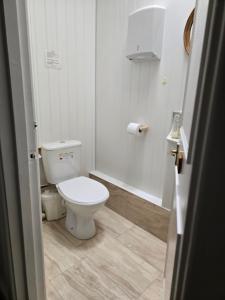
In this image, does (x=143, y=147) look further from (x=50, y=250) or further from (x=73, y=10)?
(x=73, y=10)

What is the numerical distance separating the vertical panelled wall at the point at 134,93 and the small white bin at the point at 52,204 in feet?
2.15

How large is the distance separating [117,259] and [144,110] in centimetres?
127

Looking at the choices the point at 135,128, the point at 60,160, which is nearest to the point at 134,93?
the point at 135,128

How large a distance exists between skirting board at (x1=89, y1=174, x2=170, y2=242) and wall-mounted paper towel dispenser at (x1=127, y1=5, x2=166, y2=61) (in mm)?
1264

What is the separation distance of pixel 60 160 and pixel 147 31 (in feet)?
4.28

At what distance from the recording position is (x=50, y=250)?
172cm

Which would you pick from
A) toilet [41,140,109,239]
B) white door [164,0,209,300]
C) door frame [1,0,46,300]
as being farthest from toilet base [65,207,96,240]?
white door [164,0,209,300]

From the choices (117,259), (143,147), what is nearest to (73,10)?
(143,147)

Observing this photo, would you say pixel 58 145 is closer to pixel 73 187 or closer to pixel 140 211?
pixel 73 187

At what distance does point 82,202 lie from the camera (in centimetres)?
164

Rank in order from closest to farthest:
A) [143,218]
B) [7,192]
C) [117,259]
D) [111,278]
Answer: [7,192] < [111,278] < [117,259] < [143,218]

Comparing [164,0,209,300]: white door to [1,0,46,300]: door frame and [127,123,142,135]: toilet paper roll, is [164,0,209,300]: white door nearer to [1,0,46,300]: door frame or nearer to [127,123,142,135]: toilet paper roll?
[1,0,46,300]: door frame

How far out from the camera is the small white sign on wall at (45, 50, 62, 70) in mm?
1921

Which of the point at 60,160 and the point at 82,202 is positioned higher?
the point at 60,160
